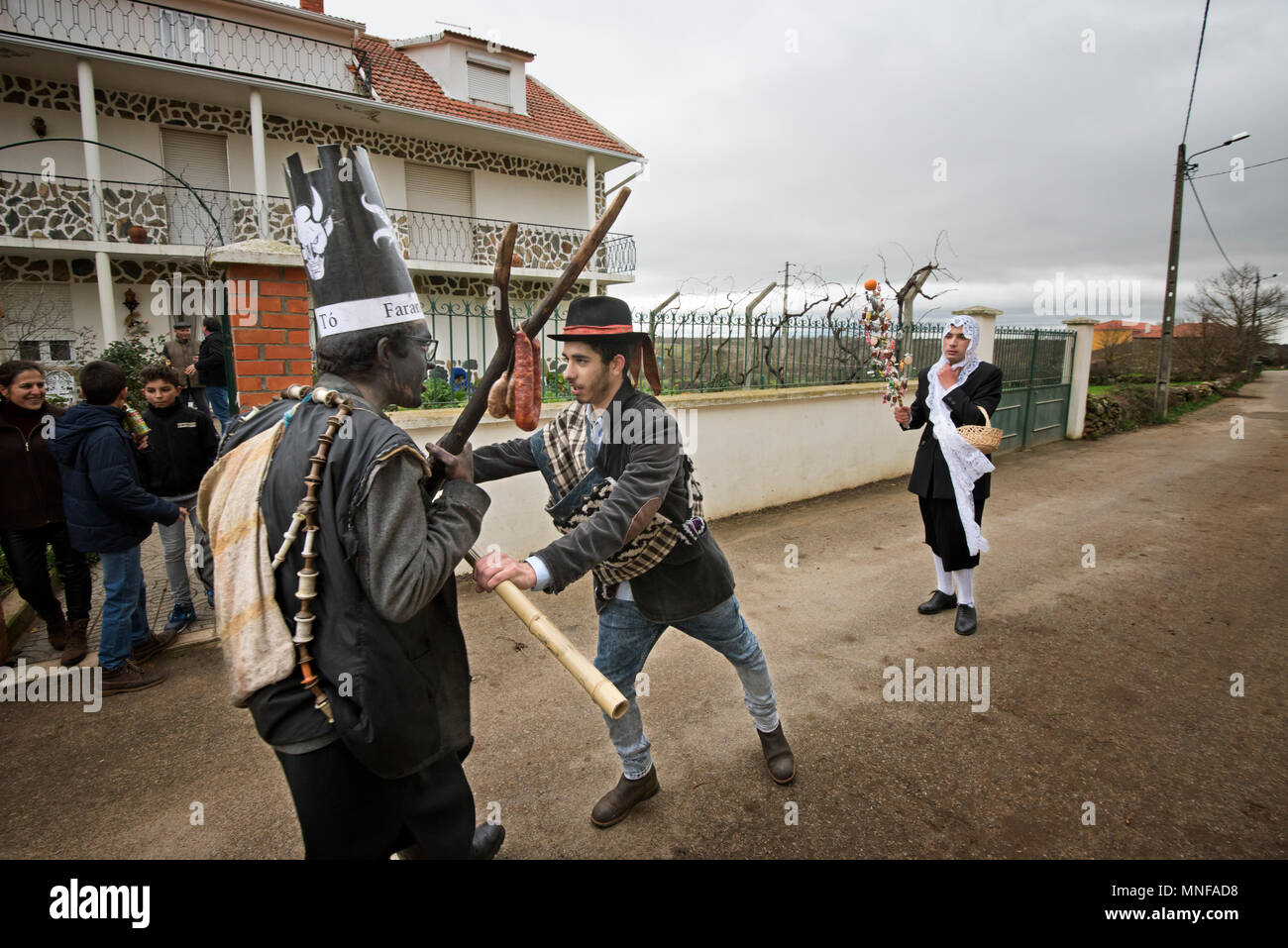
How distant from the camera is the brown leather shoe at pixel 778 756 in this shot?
281cm

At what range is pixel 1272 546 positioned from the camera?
602cm

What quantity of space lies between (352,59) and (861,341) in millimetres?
12017

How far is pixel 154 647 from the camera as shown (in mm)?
4047

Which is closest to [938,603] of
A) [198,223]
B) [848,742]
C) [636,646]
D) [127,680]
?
[848,742]

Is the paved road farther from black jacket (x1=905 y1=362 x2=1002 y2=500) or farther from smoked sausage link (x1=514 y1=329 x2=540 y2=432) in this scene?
smoked sausage link (x1=514 y1=329 x2=540 y2=432)

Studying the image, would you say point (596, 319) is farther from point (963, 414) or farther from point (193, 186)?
point (193, 186)

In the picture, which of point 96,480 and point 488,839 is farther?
point 96,480

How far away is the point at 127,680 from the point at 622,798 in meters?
2.94

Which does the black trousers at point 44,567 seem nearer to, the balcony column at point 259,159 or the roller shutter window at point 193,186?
the balcony column at point 259,159

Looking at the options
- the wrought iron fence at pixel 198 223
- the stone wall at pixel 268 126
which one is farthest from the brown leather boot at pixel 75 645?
the stone wall at pixel 268 126

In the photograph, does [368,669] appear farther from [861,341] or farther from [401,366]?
[861,341]

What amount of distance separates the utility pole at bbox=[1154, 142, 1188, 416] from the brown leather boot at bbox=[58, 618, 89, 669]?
1894 centimetres
